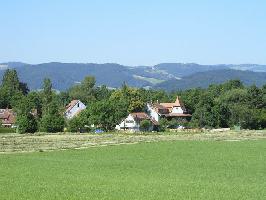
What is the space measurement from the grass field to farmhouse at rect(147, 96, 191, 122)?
286 feet

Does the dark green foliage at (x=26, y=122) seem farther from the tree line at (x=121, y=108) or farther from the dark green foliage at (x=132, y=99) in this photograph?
the dark green foliage at (x=132, y=99)

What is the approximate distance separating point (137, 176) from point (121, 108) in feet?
304

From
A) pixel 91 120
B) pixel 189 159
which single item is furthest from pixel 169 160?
pixel 91 120

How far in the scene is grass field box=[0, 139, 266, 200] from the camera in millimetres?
27172

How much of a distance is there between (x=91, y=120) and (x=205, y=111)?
87.0 ft

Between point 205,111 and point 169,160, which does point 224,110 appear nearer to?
point 205,111

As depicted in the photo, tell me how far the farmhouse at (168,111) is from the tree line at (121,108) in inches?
96.0

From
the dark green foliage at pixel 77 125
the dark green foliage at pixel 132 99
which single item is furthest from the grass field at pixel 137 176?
the dark green foliage at pixel 132 99

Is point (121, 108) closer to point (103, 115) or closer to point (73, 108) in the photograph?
point (103, 115)

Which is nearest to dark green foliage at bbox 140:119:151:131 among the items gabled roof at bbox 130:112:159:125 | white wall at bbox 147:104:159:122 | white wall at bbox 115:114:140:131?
white wall at bbox 115:114:140:131

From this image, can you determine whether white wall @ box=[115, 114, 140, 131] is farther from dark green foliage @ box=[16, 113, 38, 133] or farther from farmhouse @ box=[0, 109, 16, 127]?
dark green foliage @ box=[16, 113, 38, 133]

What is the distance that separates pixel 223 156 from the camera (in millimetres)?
53562

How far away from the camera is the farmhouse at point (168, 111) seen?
143625 millimetres

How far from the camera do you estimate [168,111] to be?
5999 inches
